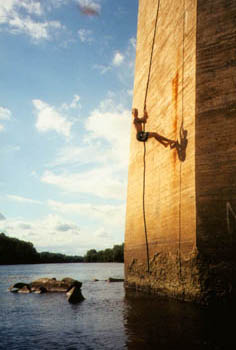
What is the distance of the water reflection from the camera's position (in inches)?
216

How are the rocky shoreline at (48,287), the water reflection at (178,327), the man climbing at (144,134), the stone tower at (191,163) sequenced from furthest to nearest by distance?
the rocky shoreline at (48,287), the man climbing at (144,134), the stone tower at (191,163), the water reflection at (178,327)

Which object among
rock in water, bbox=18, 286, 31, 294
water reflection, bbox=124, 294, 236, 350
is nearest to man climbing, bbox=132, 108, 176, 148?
water reflection, bbox=124, 294, 236, 350

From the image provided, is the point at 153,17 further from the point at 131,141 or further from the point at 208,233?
the point at 208,233

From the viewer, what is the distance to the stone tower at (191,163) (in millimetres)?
7730

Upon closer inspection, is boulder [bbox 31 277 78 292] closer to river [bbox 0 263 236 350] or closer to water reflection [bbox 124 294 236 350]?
river [bbox 0 263 236 350]

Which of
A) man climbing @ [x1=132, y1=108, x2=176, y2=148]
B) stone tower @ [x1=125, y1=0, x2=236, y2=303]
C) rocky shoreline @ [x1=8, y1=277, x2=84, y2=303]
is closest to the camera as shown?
stone tower @ [x1=125, y1=0, x2=236, y2=303]

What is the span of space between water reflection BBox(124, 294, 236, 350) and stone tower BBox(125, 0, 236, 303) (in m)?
0.52

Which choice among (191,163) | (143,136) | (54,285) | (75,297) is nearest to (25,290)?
(54,285)

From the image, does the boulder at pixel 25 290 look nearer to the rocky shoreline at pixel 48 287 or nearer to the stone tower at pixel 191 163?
the rocky shoreline at pixel 48 287

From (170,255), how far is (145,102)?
20.6 ft

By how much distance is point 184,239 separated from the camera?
841 centimetres

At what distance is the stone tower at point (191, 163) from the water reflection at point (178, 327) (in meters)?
0.52

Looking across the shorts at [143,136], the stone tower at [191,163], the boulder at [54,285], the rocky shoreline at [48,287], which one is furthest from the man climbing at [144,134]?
the boulder at [54,285]

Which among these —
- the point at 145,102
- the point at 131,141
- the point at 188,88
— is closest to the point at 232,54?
the point at 188,88
